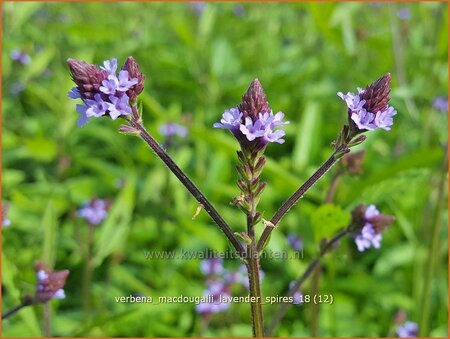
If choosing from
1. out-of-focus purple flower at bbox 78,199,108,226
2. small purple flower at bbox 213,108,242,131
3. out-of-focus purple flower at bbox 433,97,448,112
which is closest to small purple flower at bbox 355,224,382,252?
small purple flower at bbox 213,108,242,131

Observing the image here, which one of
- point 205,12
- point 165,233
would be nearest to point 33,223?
point 165,233

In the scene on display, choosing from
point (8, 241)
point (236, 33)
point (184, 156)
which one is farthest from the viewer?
point (236, 33)

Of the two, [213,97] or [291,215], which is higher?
[213,97]

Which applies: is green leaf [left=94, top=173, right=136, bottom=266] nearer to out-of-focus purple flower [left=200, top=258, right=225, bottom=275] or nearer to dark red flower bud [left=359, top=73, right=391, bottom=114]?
out-of-focus purple flower [left=200, top=258, right=225, bottom=275]

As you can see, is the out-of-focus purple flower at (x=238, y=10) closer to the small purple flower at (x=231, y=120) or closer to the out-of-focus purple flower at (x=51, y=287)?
the out-of-focus purple flower at (x=51, y=287)

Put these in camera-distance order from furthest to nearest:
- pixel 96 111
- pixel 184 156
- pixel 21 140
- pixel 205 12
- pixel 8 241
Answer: pixel 205 12
pixel 21 140
pixel 184 156
pixel 8 241
pixel 96 111

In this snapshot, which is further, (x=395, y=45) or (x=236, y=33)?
(x=236, y=33)

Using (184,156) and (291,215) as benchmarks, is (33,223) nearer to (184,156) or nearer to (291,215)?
(184,156)
